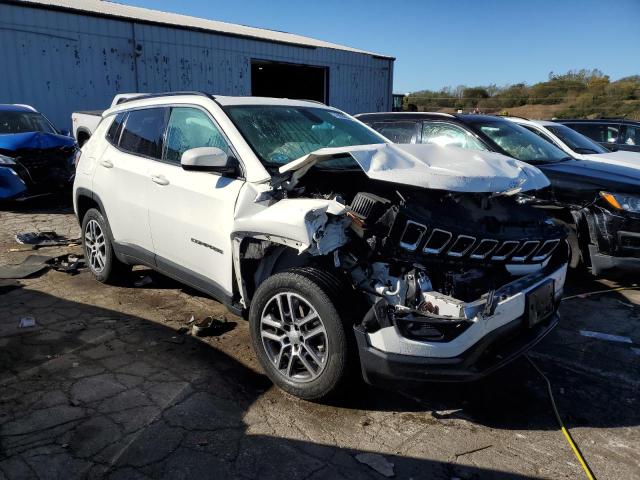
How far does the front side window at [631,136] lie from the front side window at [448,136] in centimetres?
671

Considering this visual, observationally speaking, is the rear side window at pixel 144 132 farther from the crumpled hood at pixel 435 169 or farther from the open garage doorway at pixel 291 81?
the open garage doorway at pixel 291 81

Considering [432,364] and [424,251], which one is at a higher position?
[424,251]

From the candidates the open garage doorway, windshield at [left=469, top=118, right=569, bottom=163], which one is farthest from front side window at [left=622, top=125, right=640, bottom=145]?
the open garage doorway

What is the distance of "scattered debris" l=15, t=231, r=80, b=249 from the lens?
21.6 feet

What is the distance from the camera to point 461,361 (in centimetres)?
259

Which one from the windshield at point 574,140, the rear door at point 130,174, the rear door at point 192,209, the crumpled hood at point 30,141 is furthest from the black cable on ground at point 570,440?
the crumpled hood at point 30,141

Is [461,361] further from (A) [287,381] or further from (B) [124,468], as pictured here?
(B) [124,468]

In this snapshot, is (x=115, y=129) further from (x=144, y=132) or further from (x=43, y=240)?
(x=43, y=240)

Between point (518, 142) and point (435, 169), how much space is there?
3.62 metres

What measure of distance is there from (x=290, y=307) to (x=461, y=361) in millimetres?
1002

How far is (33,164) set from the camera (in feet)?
27.8

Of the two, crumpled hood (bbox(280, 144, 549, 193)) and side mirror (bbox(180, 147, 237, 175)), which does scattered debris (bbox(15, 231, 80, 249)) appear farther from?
crumpled hood (bbox(280, 144, 549, 193))

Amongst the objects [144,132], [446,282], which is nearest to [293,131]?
[144,132]

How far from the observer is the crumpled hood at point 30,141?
27.5 feet
